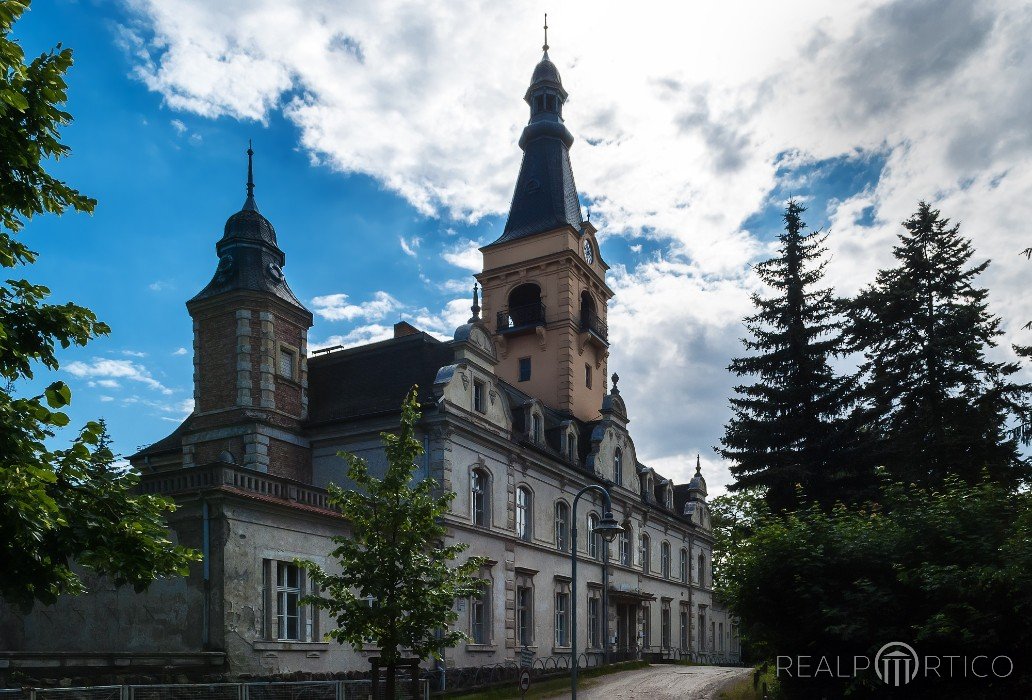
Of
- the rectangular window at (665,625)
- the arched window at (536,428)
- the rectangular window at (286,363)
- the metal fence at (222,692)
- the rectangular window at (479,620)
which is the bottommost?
the rectangular window at (665,625)

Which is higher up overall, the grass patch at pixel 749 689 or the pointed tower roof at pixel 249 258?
the pointed tower roof at pixel 249 258

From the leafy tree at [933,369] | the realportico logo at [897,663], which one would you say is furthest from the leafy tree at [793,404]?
the realportico logo at [897,663]

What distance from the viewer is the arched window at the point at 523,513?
35.8 metres

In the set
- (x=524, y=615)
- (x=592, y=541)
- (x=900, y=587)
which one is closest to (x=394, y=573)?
(x=900, y=587)

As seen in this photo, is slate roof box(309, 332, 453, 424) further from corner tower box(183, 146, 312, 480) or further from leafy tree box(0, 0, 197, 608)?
leafy tree box(0, 0, 197, 608)

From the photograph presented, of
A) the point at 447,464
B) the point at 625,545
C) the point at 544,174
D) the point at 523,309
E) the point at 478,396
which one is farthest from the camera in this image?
the point at 544,174

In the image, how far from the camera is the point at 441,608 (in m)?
18.7

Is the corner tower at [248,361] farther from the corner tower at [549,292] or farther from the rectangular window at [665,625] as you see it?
the rectangular window at [665,625]

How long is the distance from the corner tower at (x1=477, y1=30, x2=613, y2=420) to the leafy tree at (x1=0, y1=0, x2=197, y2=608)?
34.5 meters

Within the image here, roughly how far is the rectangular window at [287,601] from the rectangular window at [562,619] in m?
16.0

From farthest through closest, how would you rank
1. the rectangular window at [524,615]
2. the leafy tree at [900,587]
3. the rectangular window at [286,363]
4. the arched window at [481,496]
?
the rectangular window at [524,615]
the arched window at [481,496]
the rectangular window at [286,363]
the leafy tree at [900,587]

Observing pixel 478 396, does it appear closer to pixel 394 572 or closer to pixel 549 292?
pixel 549 292

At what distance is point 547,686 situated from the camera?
31.2m

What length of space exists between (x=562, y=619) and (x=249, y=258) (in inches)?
772
